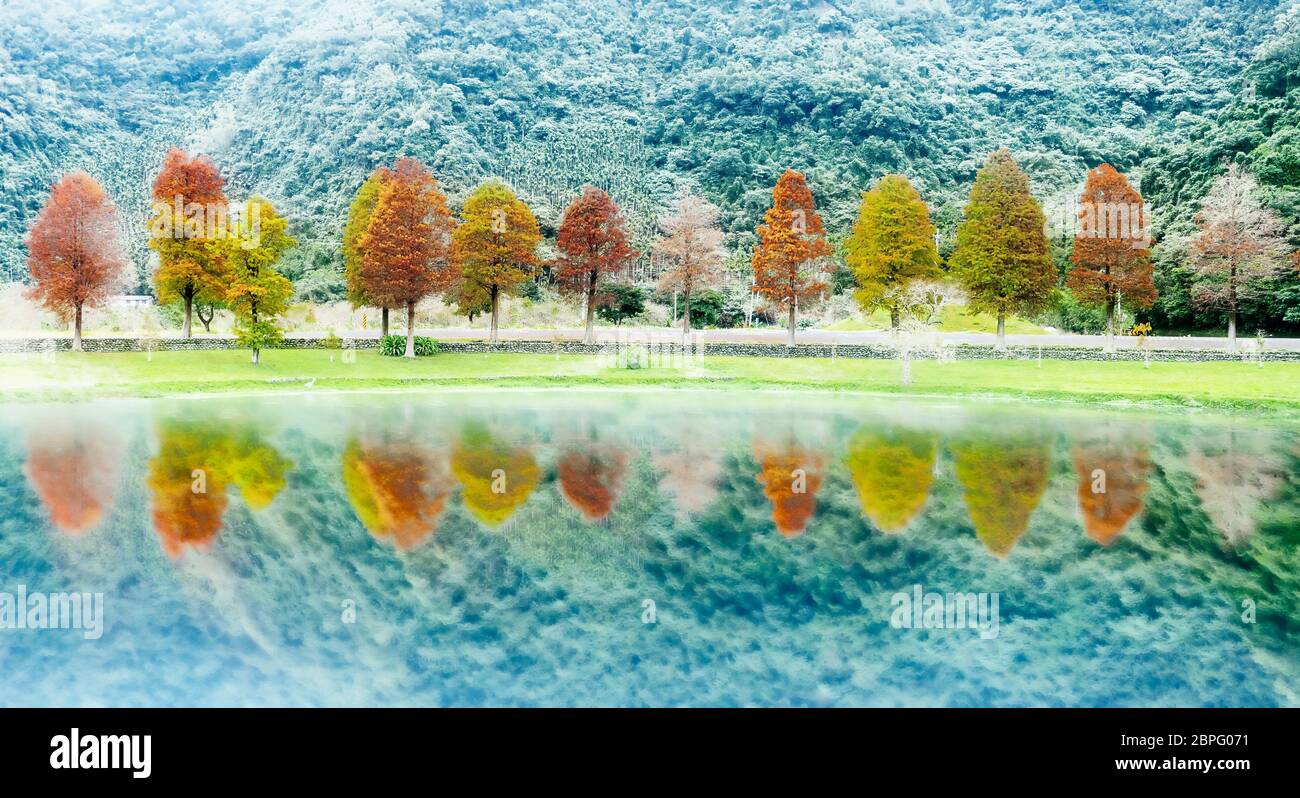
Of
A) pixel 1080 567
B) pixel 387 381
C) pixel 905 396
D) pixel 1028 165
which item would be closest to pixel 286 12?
pixel 1028 165

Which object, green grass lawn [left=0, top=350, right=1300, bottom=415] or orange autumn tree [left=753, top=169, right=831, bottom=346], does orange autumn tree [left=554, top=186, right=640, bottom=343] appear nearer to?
green grass lawn [left=0, top=350, right=1300, bottom=415]

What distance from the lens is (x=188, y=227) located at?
48.4m

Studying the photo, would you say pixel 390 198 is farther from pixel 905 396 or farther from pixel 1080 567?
pixel 1080 567

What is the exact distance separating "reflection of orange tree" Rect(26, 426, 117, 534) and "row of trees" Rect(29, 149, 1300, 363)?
69.0 feet

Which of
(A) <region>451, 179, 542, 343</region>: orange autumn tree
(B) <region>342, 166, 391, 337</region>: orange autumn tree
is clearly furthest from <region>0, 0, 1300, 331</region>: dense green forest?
(A) <region>451, 179, 542, 343</region>: orange autumn tree

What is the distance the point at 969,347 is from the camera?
49.1m

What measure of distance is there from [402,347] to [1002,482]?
35808 millimetres

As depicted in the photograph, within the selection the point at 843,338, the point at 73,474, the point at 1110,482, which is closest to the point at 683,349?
the point at 843,338

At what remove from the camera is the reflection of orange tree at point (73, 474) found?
52.1 feet

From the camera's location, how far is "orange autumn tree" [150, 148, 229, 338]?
158 feet

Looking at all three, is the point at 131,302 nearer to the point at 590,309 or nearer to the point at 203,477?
the point at 590,309
